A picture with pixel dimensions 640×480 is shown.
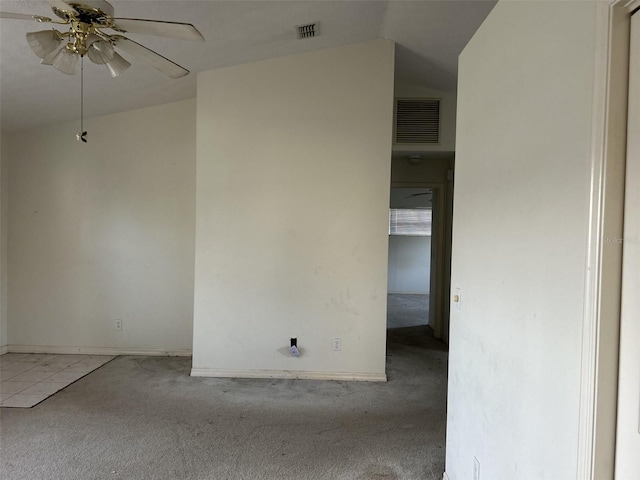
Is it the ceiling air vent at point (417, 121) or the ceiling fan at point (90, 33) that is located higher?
the ceiling air vent at point (417, 121)

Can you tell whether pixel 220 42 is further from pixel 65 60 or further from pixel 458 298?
pixel 458 298

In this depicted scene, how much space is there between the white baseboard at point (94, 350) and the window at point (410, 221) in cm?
587

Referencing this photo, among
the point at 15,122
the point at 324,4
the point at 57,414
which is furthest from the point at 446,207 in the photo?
the point at 15,122

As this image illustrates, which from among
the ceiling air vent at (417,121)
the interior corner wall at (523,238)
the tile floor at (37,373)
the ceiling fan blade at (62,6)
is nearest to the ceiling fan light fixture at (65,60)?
the ceiling fan blade at (62,6)

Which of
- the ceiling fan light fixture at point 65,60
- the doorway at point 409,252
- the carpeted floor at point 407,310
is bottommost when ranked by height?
the carpeted floor at point 407,310

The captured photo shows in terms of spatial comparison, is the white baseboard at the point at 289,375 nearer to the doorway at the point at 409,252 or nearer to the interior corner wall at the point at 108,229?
the interior corner wall at the point at 108,229

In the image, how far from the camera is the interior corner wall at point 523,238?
966 millimetres

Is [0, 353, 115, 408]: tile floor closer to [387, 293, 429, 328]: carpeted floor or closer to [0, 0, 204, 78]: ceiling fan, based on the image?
[0, 0, 204, 78]: ceiling fan

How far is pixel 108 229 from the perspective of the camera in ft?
12.6

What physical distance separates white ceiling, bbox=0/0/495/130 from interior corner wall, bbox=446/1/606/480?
50.8 inches

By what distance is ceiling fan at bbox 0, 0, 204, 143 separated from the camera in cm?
149

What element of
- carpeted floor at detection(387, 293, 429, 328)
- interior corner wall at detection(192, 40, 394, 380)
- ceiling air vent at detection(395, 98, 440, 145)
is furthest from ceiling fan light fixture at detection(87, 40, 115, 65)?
carpeted floor at detection(387, 293, 429, 328)

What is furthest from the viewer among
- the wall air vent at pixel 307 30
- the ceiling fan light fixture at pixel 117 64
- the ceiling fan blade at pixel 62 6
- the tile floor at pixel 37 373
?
the tile floor at pixel 37 373

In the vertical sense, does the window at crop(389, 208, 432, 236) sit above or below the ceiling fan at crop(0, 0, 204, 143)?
below
